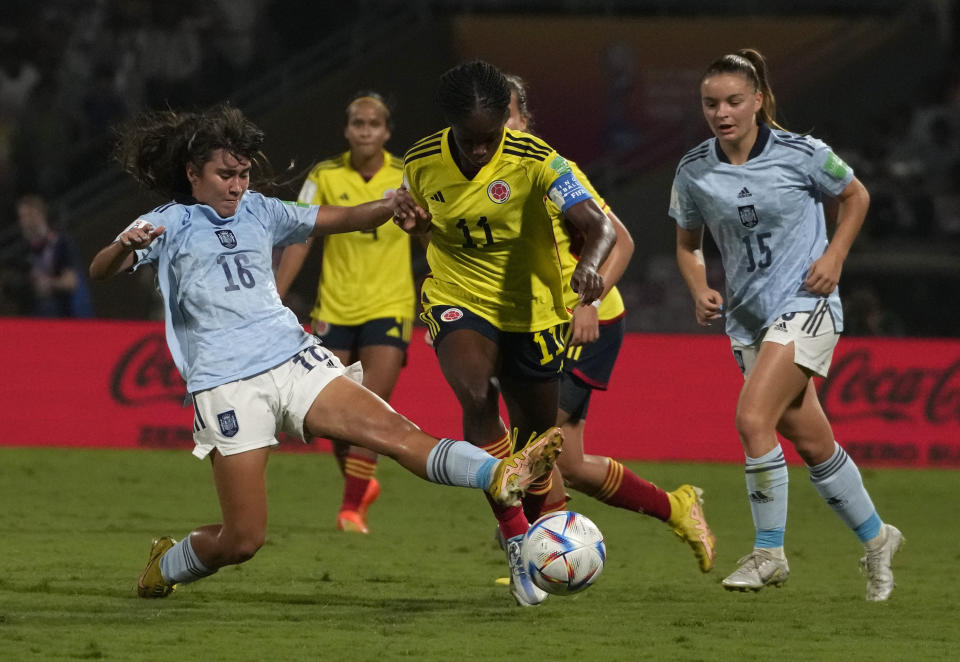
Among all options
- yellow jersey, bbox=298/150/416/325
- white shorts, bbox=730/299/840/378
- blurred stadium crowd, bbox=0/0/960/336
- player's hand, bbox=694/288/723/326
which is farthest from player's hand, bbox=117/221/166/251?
blurred stadium crowd, bbox=0/0/960/336

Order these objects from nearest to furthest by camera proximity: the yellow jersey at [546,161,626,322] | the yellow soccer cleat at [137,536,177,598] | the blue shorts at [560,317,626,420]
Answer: the yellow soccer cleat at [137,536,177,598] → the yellow jersey at [546,161,626,322] → the blue shorts at [560,317,626,420]

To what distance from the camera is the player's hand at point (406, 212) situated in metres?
5.92

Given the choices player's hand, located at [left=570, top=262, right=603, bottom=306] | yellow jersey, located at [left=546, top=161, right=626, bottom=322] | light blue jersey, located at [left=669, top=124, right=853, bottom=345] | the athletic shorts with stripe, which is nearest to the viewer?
player's hand, located at [left=570, top=262, right=603, bottom=306]

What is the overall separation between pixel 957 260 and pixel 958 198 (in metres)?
1.09

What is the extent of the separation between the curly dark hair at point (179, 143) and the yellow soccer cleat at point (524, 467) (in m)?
1.58

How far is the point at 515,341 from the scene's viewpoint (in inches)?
248

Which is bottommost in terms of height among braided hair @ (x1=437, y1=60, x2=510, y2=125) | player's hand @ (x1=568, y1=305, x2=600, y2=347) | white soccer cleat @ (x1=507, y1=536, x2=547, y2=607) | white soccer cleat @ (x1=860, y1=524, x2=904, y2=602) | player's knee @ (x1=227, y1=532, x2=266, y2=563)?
white soccer cleat @ (x1=860, y1=524, x2=904, y2=602)

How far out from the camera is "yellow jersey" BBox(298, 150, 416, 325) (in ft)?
30.0

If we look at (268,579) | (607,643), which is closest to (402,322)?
(268,579)

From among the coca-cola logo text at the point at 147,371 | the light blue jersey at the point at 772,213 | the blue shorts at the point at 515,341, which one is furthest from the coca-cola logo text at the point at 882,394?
the blue shorts at the point at 515,341

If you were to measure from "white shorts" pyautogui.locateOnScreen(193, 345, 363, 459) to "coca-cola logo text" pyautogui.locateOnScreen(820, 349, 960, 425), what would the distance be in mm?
7712

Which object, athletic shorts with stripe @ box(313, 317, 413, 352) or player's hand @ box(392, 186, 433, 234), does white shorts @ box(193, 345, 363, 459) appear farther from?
athletic shorts with stripe @ box(313, 317, 413, 352)

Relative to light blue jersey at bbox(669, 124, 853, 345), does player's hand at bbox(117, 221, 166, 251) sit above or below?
above

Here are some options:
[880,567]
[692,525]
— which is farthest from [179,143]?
[880,567]
